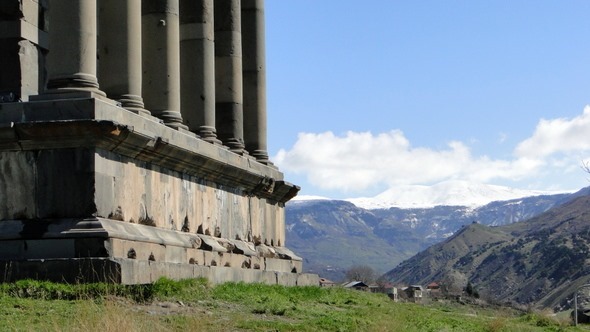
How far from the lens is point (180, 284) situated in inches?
876

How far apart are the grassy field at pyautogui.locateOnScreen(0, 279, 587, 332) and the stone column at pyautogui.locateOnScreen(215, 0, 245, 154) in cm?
857

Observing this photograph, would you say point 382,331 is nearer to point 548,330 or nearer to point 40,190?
point 40,190

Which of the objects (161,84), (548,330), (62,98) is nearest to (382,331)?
(62,98)

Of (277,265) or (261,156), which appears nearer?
(277,265)

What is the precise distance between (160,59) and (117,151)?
517 centimetres

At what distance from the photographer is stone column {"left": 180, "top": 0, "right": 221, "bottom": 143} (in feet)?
104

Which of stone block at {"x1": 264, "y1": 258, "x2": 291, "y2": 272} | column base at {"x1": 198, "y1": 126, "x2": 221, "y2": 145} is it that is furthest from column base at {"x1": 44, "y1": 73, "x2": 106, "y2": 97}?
stone block at {"x1": 264, "y1": 258, "x2": 291, "y2": 272}

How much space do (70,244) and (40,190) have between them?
1.54m

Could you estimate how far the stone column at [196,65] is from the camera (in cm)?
3184

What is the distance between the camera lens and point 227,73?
35.1m

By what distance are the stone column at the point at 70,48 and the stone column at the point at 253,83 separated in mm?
13783

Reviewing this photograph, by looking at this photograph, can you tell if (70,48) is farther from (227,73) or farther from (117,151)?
(227,73)

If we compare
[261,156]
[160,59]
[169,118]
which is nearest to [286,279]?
[261,156]

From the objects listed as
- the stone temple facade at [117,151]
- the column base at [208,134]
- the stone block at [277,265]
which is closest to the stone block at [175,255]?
the stone temple facade at [117,151]
